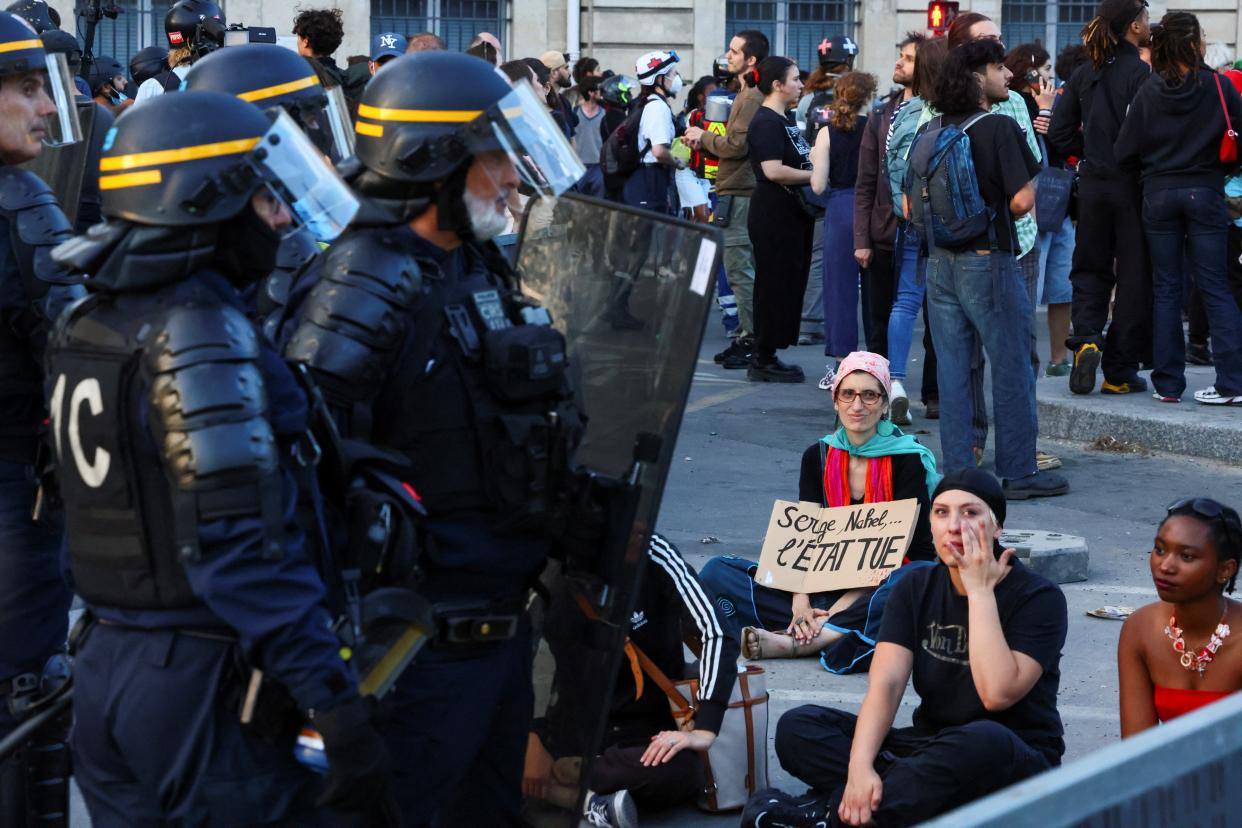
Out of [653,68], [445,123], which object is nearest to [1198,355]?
[653,68]

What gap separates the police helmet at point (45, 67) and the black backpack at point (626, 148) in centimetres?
736

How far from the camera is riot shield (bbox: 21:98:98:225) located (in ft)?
15.9

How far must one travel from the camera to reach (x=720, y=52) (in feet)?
74.3

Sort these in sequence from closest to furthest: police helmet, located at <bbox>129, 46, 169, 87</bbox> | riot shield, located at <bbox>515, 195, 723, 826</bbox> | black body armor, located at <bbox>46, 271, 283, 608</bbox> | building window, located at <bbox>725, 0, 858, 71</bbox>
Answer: black body armor, located at <bbox>46, 271, 283, 608</bbox> < riot shield, located at <bbox>515, 195, 723, 826</bbox> < police helmet, located at <bbox>129, 46, 169, 87</bbox> < building window, located at <bbox>725, 0, 858, 71</bbox>

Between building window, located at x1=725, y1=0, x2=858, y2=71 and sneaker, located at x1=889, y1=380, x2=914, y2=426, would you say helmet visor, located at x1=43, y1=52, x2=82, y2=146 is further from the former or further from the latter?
building window, located at x1=725, y1=0, x2=858, y2=71

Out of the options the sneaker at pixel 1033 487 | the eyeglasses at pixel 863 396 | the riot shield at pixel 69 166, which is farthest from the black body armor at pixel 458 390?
the sneaker at pixel 1033 487

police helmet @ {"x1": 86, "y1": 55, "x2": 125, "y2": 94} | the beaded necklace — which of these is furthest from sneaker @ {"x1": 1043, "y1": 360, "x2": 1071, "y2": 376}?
police helmet @ {"x1": 86, "y1": 55, "x2": 125, "y2": 94}

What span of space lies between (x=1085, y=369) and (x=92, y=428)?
6786 mm

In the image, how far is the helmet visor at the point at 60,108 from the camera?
4137 mm

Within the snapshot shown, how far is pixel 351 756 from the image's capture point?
258 centimetres

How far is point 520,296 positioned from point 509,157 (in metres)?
0.25

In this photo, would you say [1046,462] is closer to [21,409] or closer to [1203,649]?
[1203,649]

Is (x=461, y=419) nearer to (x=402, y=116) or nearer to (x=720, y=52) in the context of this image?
(x=402, y=116)

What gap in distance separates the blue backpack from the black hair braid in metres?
1.46
